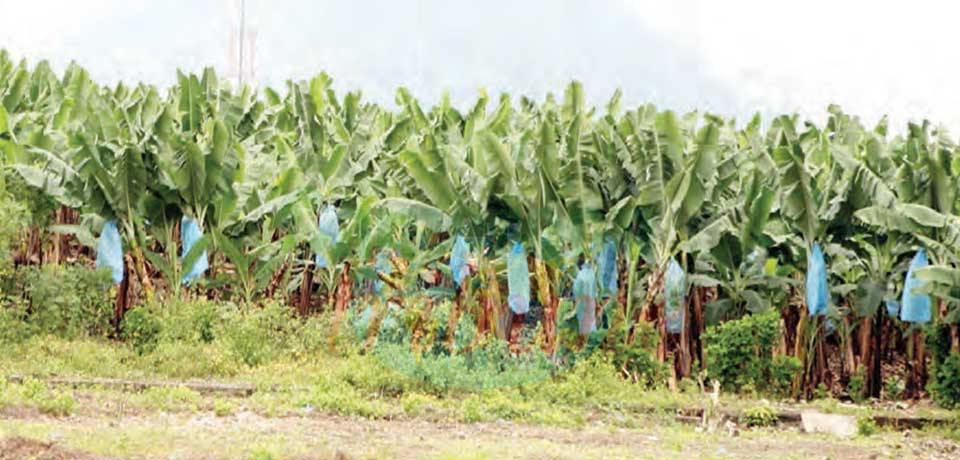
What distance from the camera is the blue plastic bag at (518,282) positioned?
42.6 feet

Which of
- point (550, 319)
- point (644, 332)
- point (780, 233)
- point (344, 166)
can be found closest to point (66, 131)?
point (344, 166)

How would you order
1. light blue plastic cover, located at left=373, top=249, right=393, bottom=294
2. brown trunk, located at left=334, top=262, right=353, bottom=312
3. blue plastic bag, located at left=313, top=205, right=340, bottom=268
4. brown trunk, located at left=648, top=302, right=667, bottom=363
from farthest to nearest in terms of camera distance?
1. blue plastic bag, located at left=313, top=205, right=340, bottom=268
2. brown trunk, located at left=334, top=262, right=353, bottom=312
3. light blue plastic cover, located at left=373, top=249, right=393, bottom=294
4. brown trunk, located at left=648, top=302, right=667, bottom=363

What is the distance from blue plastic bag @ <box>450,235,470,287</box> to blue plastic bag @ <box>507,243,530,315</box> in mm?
781

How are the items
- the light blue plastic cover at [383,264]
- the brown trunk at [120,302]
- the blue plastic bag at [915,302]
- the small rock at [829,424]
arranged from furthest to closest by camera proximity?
the brown trunk at [120,302], the light blue plastic cover at [383,264], the blue plastic bag at [915,302], the small rock at [829,424]

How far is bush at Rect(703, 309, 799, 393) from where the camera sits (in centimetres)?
1288

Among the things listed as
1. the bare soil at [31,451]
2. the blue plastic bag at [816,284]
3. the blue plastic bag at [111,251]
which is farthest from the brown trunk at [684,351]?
the bare soil at [31,451]

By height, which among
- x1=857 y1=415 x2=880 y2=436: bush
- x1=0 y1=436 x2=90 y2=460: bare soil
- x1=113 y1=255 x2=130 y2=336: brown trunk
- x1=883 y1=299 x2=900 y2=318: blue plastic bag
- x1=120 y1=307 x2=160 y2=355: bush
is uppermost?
x1=883 y1=299 x2=900 y2=318: blue plastic bag

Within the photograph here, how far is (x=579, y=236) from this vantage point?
13.2m

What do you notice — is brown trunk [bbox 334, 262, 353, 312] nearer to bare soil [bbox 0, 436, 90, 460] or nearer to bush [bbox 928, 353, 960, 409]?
bush [bbox 928, 353, 960, 409]

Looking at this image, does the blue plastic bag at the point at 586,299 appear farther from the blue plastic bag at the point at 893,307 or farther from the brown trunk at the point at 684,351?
the blue plastic bag at the point at 893,307

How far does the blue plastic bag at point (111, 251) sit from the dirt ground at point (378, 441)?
4.20 metres

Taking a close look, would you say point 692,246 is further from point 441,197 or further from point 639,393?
point 441,197

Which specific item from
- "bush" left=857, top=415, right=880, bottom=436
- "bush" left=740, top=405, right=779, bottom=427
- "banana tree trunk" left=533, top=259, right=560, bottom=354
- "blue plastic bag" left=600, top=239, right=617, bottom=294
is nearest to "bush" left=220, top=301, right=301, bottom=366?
"banana tree trunk" left=533, top=259, right=560, bottom=354

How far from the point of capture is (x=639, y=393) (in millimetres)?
12367
